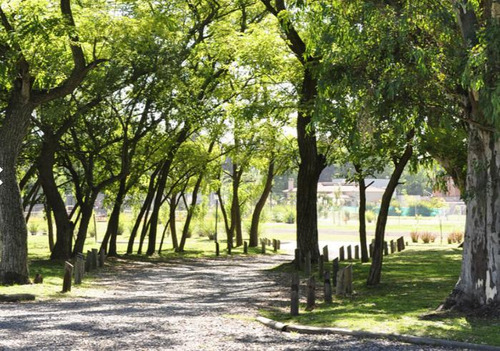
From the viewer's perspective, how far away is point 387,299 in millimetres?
16281

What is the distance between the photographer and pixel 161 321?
43.2 feet

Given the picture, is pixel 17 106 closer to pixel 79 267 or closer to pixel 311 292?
pixel 79 267

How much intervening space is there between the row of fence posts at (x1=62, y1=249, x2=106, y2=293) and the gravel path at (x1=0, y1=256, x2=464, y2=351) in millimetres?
627

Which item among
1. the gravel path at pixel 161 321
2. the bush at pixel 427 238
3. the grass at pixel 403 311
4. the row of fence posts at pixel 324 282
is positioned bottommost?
the gravel path at pixel 161 321

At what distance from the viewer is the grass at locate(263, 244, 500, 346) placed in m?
11.6

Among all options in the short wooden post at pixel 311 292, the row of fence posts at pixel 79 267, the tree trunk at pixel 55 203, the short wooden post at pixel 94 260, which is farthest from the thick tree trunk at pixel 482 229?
the tree trunk at pixel 55 203

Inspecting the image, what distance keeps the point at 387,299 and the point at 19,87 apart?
11.5 m

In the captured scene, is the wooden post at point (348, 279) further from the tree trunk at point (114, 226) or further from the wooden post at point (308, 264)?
the tree trunk at point (114, 226)

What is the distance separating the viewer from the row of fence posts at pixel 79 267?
1864 centimetres

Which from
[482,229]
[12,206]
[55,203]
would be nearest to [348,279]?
[482,229]

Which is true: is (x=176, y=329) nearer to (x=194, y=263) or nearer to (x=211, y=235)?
(x=194, y=263)

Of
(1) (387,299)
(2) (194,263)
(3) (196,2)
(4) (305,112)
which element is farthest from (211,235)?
(1) (387,299)

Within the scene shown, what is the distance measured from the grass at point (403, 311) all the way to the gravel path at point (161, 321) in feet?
2.99

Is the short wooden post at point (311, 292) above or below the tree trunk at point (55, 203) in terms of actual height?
below
